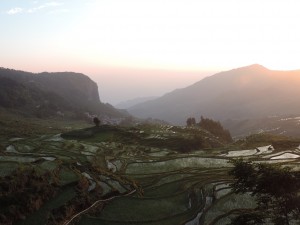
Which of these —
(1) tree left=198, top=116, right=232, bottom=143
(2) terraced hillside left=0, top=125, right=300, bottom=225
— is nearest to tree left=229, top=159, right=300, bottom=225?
(2) terraced hillside left=0, top=125, right=300, bottom=225

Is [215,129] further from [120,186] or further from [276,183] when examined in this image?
[276,183]

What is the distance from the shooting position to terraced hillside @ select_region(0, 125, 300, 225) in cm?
4191

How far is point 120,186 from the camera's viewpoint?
52656mm

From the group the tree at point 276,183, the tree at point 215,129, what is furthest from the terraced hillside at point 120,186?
the tree at point 215,129

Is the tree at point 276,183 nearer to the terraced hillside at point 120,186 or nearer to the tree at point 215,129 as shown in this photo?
the terraced hillside at point 120,186

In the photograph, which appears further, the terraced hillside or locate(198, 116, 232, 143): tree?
locate(198, 116, 232, 143): tree

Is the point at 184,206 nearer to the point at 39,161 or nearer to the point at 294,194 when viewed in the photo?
the point at 294,194

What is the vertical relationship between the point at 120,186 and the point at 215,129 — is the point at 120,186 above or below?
above

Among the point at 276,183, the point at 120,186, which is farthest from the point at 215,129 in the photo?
the point at 276,183

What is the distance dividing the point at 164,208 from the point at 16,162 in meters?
27.4

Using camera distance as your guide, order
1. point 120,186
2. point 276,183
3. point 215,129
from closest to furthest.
A: point 276,183 → point 120,186 → point 215,129

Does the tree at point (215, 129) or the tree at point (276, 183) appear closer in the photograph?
the tree at point (276, 183)

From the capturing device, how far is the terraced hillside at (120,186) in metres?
41.9

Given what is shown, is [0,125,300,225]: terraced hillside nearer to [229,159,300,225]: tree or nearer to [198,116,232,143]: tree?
[229,159,300,225]: tree
